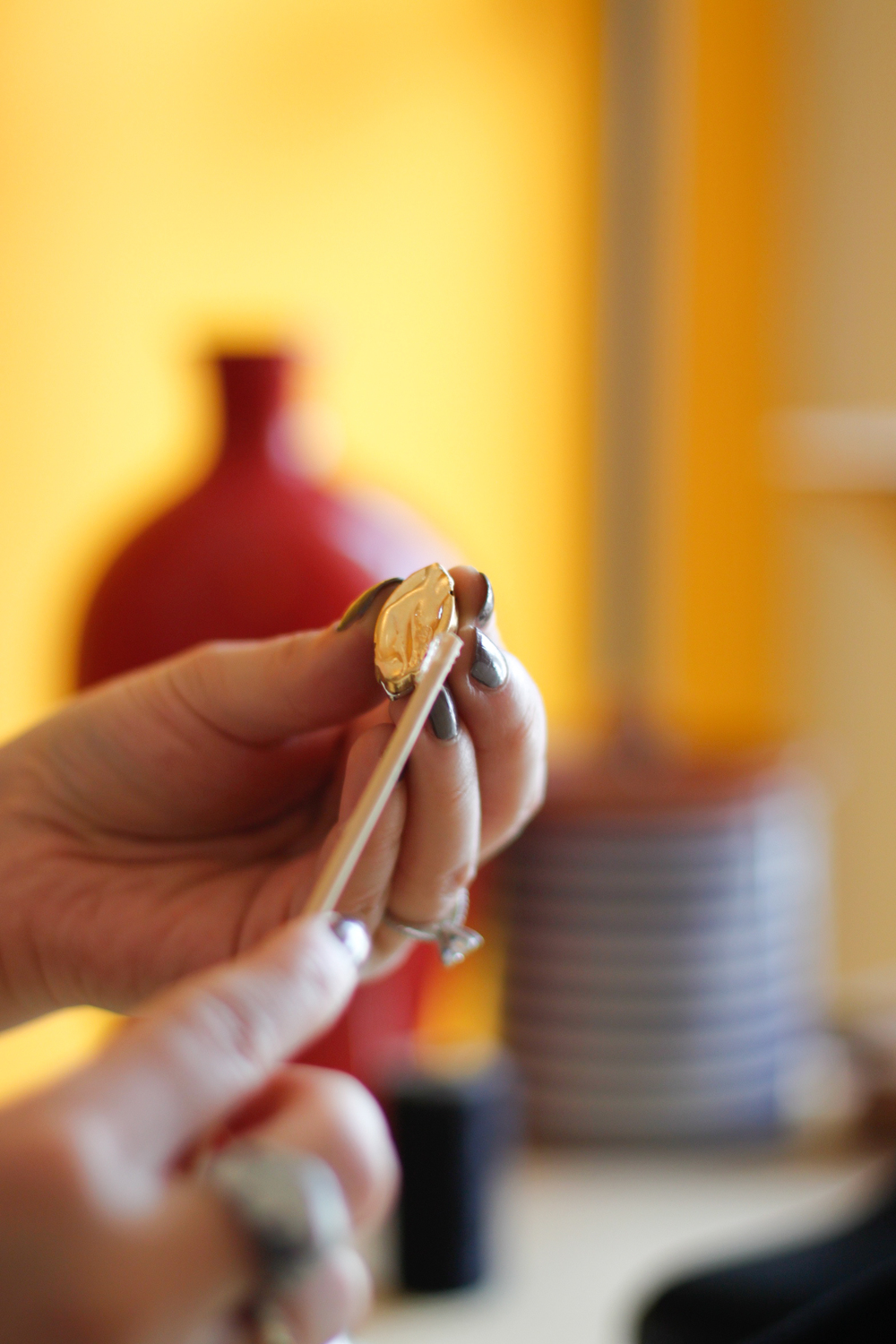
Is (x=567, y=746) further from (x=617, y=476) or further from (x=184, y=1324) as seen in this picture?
(x=184, y=1324)

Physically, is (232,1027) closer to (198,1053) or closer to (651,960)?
(198,1053)

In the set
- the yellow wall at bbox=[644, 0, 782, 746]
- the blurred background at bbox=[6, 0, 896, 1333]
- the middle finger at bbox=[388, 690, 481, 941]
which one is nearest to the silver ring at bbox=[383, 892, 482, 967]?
the middle finger at bbox=[388, 690, 481, 941]

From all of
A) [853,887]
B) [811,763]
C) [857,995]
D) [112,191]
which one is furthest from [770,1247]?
[853,887]

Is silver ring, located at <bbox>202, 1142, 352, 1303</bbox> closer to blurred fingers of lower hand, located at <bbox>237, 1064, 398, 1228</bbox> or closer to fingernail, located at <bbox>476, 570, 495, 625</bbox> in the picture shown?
blurred fingers of lower hand, located at <bbox>237, 1064, 398, 1228</bbox>

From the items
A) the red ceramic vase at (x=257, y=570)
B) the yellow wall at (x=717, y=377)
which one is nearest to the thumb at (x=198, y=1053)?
the red ceramic vase at (x=257, y=570)

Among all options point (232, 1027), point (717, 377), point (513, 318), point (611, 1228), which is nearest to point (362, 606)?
point (232, 1027)

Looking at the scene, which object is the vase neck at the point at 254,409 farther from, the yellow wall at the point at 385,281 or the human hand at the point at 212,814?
the human hand at the point at 212,814

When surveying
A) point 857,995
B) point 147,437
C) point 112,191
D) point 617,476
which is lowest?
point 857,995
